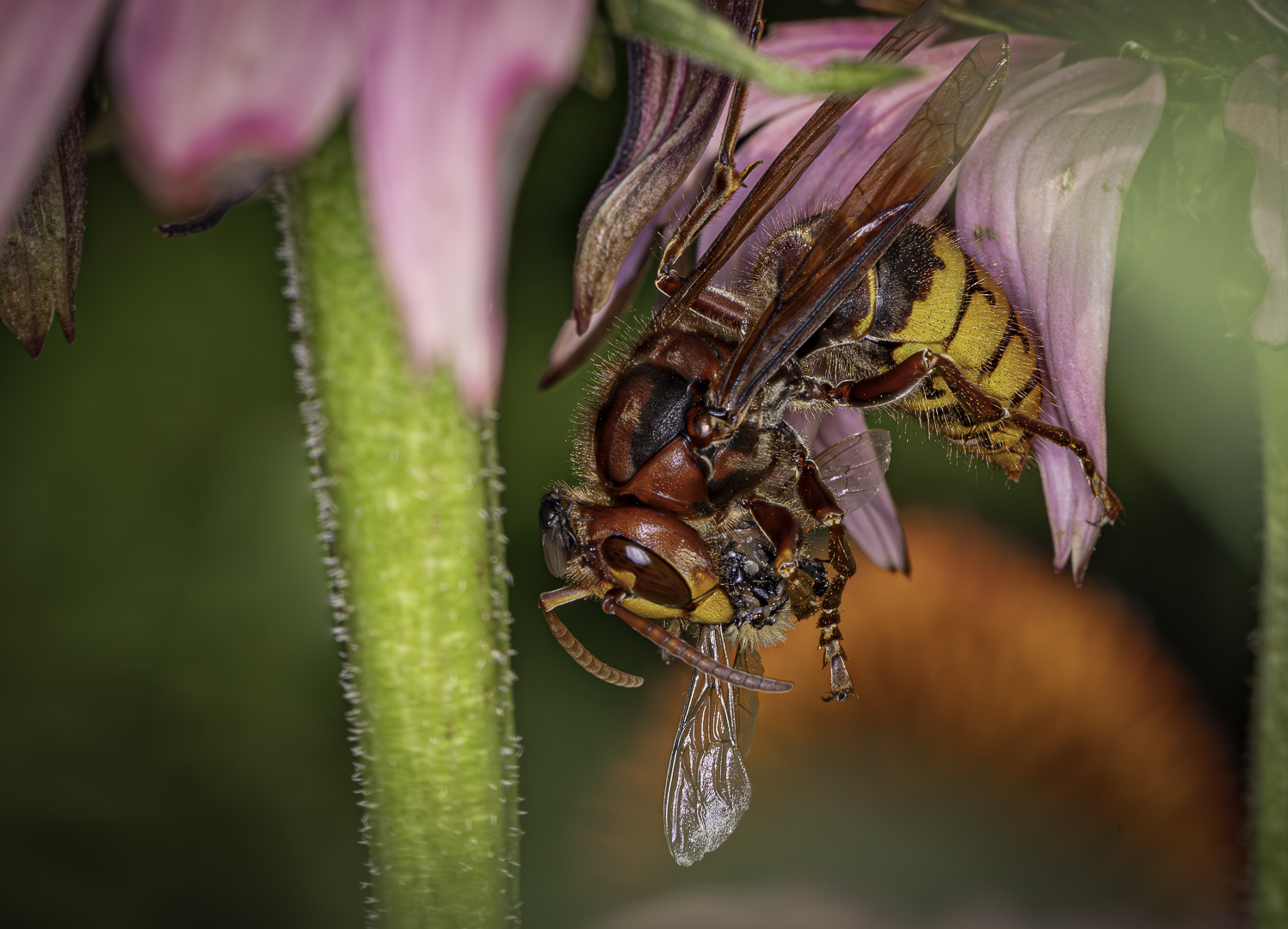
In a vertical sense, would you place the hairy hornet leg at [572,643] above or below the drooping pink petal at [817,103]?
below

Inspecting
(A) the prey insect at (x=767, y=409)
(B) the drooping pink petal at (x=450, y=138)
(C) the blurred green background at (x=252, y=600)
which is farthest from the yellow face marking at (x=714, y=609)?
(C) the blurred green background at (x=252, y=600)

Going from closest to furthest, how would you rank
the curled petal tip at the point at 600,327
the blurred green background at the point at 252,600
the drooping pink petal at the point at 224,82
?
the drooping pink petal at the point at 224,82 < the curled petal tip at the point at 600,327 < the blurred green background at the point at 252,600

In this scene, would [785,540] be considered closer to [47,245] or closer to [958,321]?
[958,321]

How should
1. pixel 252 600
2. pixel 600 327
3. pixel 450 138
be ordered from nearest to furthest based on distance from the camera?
1. pixel 450 138
2. pixel 600 327
3. pixel 252 600

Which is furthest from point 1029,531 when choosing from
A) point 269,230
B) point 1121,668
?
point 269,230

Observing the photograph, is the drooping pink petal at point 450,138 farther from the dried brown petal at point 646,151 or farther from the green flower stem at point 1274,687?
the green flower stem at point 1274,687

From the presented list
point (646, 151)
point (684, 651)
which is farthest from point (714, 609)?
point (646, 151)
